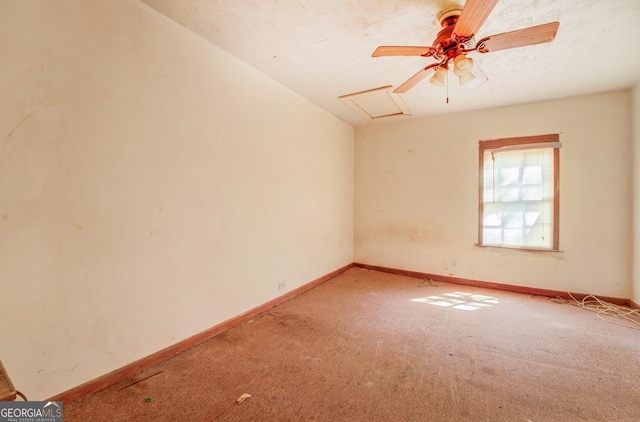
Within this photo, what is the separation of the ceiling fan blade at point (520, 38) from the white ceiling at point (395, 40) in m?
0.30

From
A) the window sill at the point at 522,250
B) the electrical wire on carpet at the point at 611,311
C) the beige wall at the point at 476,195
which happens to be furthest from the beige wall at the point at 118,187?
the electrical wire on carpet at the point at 611,311

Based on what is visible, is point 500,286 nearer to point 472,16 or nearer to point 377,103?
point 377,103

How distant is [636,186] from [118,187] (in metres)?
5.19

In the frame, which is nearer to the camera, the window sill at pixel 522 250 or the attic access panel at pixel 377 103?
the attic access panel at pixel 377 103

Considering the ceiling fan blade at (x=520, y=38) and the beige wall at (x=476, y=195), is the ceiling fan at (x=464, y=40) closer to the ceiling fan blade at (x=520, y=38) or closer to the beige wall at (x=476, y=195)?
the ceiling fan blade at (x=520, y=38)

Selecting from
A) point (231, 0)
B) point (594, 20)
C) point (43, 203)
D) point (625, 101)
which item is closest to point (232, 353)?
point (43, 203)

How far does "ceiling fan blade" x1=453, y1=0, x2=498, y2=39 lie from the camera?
1.42m

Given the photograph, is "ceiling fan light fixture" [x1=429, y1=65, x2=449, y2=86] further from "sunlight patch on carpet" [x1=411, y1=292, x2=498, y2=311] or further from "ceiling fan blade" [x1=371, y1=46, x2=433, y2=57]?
"sunlight patch on carpet" [x1=411, y1=292, x2=498, y2=311]

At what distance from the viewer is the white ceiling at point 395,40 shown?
1.91 m

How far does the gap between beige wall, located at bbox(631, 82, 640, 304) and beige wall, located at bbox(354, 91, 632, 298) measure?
7 cm

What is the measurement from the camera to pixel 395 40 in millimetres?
2279

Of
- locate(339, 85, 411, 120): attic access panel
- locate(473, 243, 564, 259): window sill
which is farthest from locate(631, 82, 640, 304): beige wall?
locate(339, 85, 411, 120): attic access panel

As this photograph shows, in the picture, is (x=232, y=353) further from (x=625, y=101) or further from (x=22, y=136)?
(x=625, y=101)

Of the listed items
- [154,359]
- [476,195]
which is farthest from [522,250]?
[154,359]
